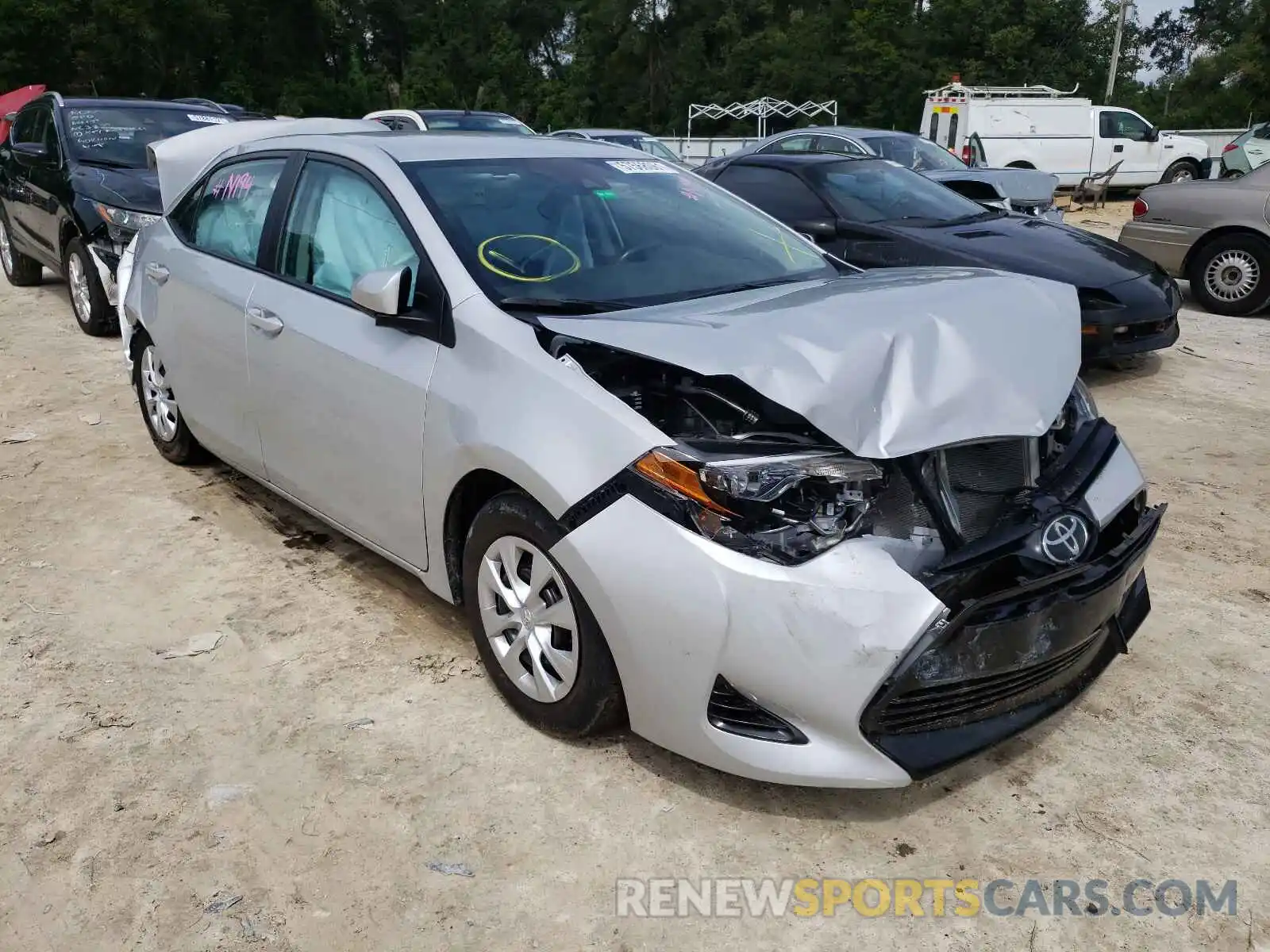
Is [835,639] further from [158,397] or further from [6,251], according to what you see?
[6,251]

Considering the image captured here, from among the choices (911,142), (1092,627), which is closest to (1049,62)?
(911,142)

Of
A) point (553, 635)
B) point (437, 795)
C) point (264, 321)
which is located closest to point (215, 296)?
point (264, 321)

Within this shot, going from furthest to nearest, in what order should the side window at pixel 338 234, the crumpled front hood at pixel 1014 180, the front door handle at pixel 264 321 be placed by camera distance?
the crumpled front hood at pixel 1014 180
the front door handle at pixel 264 321
the side window at pixel 338 234

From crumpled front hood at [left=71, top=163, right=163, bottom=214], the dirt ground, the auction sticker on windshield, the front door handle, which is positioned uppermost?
the auction sticker on windshield

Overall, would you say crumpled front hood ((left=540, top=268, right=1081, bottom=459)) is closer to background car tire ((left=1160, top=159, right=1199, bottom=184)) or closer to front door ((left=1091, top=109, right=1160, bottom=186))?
front door ((left=1091, top=109, right=1160, bottom=186))

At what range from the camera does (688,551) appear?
2.47m

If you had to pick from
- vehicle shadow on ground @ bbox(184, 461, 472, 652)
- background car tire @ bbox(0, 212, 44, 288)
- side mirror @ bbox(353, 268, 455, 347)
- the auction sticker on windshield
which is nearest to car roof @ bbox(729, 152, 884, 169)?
the auction sticker on windshield

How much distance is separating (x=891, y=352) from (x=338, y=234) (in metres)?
2.04

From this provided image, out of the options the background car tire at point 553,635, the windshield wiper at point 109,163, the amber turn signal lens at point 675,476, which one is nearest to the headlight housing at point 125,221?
the windshield wiper at point 109,163

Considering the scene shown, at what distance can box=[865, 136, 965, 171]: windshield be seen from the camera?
11430 mm

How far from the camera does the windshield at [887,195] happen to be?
7.48 m

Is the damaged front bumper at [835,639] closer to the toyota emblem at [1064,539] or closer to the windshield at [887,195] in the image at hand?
the toyota emblem at [1064,539]

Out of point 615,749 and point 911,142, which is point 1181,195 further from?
point 615,749

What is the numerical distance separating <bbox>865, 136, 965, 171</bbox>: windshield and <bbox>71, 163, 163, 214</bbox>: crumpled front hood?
731 centimetres
